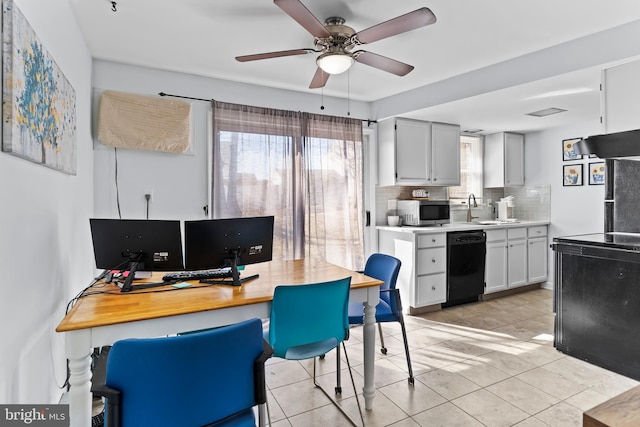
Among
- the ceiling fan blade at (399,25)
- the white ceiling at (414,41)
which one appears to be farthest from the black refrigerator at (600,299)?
the ceiling fan blade at (399,25)

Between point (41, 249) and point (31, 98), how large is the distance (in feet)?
2.34

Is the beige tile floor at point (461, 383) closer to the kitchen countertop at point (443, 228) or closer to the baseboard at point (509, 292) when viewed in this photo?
the baseboard at point (509, 292)

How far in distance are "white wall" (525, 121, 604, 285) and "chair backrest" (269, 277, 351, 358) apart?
428cm

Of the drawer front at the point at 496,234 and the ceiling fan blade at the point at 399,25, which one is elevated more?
the ceiling fan blade at the point at 399,25

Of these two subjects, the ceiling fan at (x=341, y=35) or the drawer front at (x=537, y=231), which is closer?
the ceiling fan at (x=341, y=35)

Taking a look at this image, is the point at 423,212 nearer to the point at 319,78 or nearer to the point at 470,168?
the point at 470,168

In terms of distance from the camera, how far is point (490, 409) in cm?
221

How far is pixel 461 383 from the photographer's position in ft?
8.30

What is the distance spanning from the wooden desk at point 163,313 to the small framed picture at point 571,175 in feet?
13.4

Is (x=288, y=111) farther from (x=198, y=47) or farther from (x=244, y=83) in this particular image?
(x=198, y=47)

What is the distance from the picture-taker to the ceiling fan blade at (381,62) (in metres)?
2.37

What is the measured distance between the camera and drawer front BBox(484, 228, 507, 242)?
4.45 metres

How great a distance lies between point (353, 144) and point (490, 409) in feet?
9.69

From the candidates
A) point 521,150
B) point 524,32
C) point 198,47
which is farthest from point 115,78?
point 521,150
